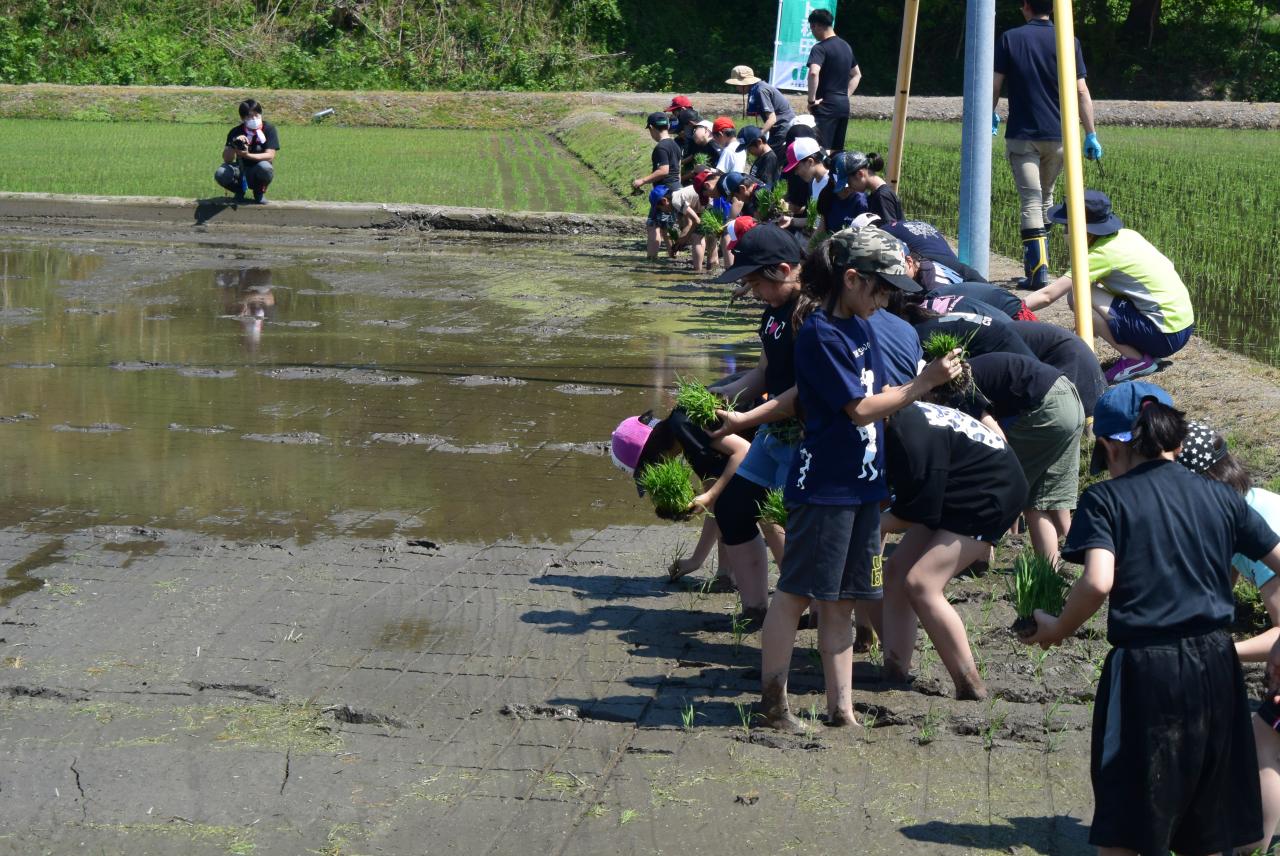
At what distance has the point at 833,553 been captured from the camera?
529 centimetres

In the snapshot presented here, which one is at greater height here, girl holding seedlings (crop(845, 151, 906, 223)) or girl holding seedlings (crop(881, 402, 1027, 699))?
girl holding seedlings (crop(845, 151, 906, 223))

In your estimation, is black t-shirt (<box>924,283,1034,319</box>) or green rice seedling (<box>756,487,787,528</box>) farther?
black t-shirt (<box>924,283,1034,319</box>)

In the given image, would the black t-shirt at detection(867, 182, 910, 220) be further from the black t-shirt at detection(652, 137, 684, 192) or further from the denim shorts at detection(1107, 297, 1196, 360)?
the black t-shirt at detection(652, 137, 684, 192)

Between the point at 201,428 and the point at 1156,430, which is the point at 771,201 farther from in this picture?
the point at 1156,430

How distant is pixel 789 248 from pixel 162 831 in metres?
2.94

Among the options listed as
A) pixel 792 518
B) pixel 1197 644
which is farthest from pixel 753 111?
pixel 1197 644

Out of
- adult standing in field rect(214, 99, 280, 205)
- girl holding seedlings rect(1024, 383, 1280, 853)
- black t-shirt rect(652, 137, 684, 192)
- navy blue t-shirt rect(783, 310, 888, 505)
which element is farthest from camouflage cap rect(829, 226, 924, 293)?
adult standing in field rect(214, 99, 280, 205)

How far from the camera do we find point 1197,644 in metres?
4.14

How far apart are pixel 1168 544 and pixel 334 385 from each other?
25.3 feet

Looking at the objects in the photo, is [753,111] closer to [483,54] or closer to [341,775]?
[341,775]

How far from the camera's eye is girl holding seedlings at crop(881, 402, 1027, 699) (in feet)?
17.9

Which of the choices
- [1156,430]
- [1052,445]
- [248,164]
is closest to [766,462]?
[1052,445]

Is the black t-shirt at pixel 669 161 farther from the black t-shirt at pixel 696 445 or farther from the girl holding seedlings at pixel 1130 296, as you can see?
the black t-shirt at pixel 696 445

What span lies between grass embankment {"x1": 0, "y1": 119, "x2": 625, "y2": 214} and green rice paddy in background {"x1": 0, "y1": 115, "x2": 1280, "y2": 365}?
39 mm
